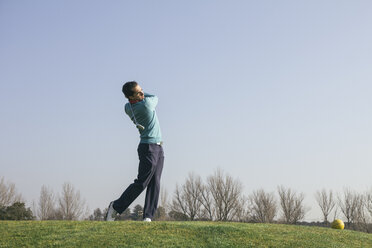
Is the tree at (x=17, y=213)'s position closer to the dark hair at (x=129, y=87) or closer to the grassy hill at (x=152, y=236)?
the grassy hill at (x=152, y=236)

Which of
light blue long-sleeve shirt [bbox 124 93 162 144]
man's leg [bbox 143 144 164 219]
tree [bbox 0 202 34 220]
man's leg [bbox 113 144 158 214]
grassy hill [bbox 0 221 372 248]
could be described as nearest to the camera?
grassy hill [bbox 0 221 372 248]

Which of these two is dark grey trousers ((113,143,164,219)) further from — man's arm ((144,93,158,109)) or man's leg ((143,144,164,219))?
man's arm ((144,93,158,109))

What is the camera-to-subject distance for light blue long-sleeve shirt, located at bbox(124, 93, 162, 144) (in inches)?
274

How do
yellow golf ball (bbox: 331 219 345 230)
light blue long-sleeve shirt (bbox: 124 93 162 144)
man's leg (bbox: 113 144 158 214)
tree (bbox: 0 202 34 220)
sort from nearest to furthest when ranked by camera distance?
1. man's leg (bbox: 113 144 158 214)
2. light blue long-sleeve shirt (bbox: 124 93 162 144)
3. yellow golf ball (bbox: 331 219 345 230)
4. tree (bbox: 0 202 34 220)

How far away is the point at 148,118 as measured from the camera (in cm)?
704

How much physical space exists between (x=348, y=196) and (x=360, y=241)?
38870 millimetres

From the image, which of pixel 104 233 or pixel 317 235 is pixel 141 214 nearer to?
pixel 104 233

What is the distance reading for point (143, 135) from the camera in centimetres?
708

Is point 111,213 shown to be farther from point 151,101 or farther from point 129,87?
Result: point 129,87

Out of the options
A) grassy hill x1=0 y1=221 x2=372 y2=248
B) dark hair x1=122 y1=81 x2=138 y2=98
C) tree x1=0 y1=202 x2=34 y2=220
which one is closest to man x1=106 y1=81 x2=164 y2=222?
dark hair x1=122 y1=81 x2=138 y2=98

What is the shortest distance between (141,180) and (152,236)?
115 cm

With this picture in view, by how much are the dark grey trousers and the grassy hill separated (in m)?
0.35

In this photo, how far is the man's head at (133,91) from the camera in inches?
271

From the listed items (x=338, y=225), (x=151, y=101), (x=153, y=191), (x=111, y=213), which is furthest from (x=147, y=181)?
(x=338, y=225)
